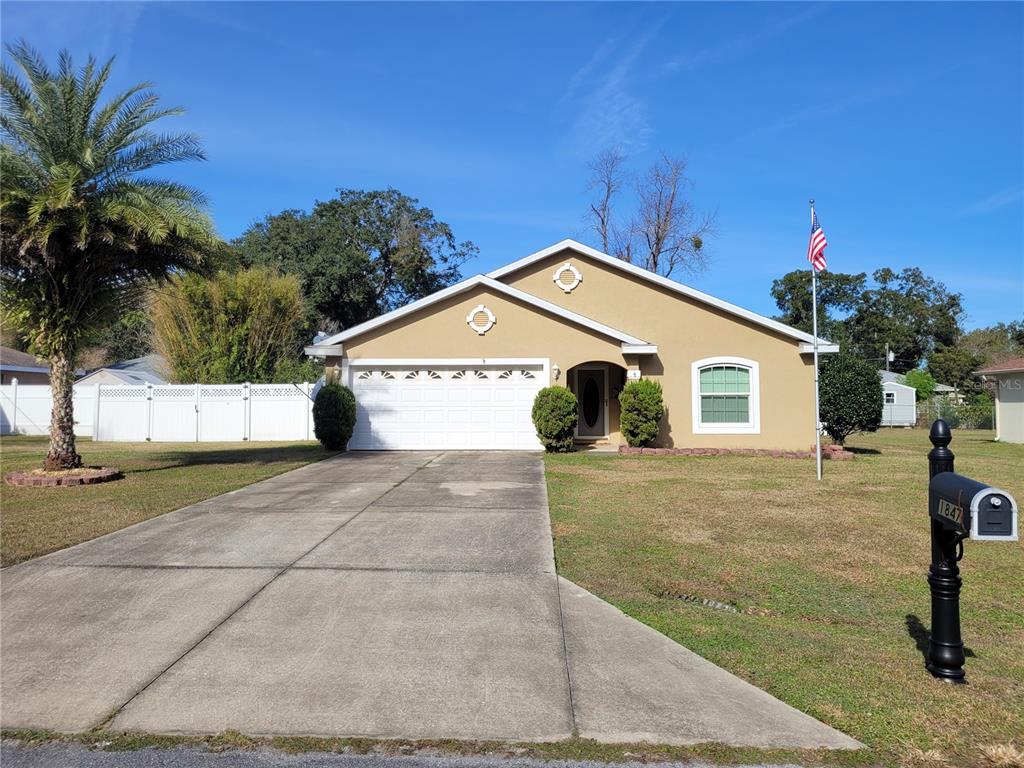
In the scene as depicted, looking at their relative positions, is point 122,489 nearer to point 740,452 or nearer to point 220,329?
point 740,452

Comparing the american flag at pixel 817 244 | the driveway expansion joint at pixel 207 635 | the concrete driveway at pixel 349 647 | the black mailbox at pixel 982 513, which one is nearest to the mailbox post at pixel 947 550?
the black mailbox at pixel 982 513

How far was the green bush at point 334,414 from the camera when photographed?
16500 millimetres

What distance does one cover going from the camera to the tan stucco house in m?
17.1

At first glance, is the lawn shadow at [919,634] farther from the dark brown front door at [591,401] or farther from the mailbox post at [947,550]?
the dark brown front door at [591,401]

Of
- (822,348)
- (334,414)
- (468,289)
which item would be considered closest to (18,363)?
(334,414)

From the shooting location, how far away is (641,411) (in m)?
16.4

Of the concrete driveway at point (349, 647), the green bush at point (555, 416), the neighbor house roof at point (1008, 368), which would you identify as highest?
the neighbor house roof at point (1008, 368)

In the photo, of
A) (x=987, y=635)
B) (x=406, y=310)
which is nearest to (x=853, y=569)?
(x=987, y=635)

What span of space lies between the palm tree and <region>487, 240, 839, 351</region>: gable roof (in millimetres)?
8129

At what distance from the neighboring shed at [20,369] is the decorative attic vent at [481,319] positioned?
22791 millimetres

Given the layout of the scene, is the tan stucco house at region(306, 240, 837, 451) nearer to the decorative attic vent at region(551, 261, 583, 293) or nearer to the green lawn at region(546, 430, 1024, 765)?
the decorative attic vent at region(551, 261, 583, 293)

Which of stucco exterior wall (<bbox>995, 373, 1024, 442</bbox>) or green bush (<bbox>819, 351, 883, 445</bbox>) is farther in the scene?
stucco exterior wall (<bbox>995, 373, 1024, 442</bbox>)

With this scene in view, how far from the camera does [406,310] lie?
17.1 m

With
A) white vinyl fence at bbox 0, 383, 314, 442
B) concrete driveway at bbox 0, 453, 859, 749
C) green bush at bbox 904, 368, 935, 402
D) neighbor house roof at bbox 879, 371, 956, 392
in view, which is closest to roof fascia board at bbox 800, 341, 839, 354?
concrete driveway at bbox 0, 453, 859, 749
